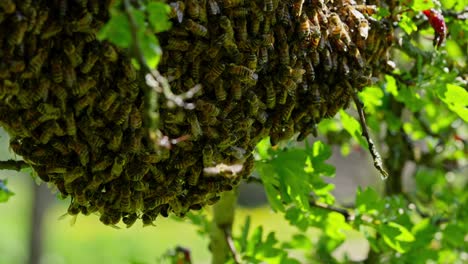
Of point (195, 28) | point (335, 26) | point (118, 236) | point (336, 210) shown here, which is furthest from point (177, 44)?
point (118, 236)

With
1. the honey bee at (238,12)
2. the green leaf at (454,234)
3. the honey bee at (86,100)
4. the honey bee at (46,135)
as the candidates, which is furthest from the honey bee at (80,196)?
the green leaf at (454,234)

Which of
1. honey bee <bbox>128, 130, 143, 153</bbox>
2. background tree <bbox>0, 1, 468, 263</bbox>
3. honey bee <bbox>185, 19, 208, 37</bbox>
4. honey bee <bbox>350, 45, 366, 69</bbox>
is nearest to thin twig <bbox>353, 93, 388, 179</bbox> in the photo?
background tree <bbox>0, 1, 468, 263</bbox>

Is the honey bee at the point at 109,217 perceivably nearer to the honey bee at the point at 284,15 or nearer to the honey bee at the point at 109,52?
the honey bee at the point at 109,52

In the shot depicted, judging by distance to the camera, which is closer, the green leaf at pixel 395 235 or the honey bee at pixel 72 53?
the honey bee at pixel 72 53

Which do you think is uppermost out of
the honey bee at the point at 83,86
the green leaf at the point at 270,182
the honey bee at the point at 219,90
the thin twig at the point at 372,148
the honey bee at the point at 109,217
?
the honey bee at the point at 83,86

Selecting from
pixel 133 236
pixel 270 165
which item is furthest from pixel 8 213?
pixel 270 165

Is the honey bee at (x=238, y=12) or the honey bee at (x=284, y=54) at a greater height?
the honey bee at (x=238, y=12)
